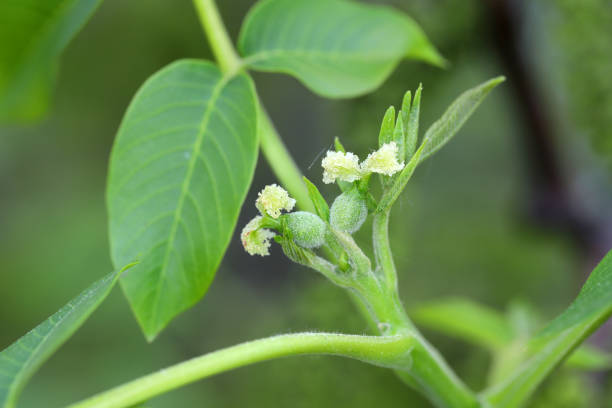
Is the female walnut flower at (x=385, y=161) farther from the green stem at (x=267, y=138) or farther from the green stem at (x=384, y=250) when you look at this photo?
the green stem at (x=267, y=138)

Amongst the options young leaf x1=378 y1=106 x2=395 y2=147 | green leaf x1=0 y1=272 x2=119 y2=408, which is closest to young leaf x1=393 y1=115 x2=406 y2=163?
young leaf x1=378 y1=106 x2=395 y2=147

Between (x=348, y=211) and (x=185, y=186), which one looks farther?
(x=185, y=186)

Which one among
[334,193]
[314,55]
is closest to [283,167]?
[314,55]

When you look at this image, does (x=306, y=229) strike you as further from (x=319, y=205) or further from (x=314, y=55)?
(x=314, y=55)

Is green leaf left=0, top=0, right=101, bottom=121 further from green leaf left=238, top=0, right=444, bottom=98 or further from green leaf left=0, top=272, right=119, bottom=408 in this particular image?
green leaf left=0, top=272, right=119, bottom=408

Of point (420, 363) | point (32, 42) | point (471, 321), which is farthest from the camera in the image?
point (471, 321)

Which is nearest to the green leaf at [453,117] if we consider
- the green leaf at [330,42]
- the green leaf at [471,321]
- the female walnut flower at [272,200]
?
the female walnut flower at [272,200]
